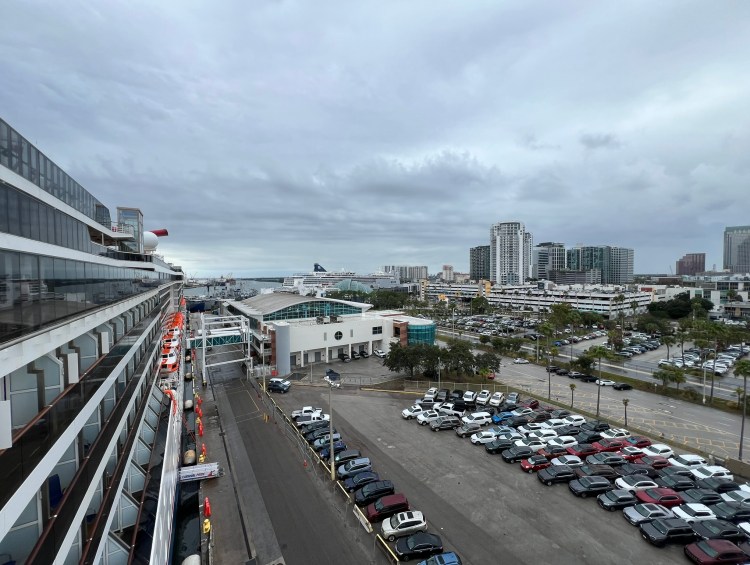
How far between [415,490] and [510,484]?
15.5ft

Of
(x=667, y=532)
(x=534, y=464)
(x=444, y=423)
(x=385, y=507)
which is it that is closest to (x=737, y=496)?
(x=667, y=532)

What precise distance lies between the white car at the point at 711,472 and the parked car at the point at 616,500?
17.7ft

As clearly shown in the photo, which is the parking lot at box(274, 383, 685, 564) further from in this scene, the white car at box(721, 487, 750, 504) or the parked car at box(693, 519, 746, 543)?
the white car at box(721, 487, 750, 504)

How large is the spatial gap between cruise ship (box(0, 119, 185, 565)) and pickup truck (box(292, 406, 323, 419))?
11058 mm

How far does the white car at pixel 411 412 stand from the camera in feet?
84.6

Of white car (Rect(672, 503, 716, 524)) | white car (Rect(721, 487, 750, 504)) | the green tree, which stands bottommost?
white car (Rect(721, 487, 750, 504))

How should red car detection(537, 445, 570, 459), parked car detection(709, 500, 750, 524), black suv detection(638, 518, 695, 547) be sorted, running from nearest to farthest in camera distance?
black suv detection(638, 518, 695, 547), parked car detection(709, 500, 750, 524), red car detection(537, 445, 570, 459)

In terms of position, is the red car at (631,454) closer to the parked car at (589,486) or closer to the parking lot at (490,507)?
the parked car at (589,486)

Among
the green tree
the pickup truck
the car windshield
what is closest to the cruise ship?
the pickup truck

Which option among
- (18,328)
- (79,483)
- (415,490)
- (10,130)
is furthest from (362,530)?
(10,130)

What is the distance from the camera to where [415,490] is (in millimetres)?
16812

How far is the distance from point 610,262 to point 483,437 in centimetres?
20960

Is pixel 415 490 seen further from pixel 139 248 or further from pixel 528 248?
pixel 528 248

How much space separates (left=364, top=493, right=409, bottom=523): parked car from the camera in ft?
48.4
